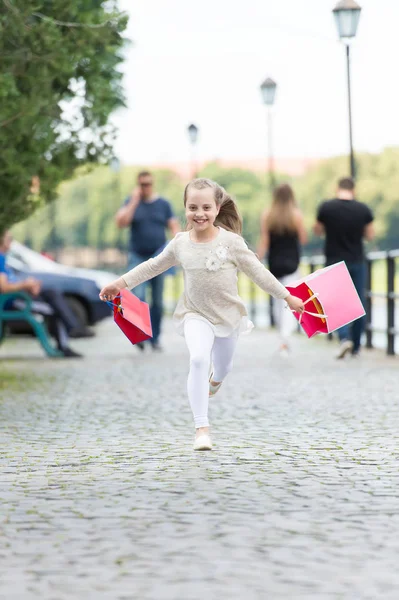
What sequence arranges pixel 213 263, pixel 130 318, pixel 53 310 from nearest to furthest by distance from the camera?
pixel 213 263, pixel 130 318, pixel 53 310

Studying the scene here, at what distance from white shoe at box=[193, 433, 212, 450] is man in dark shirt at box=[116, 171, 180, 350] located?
934 centimetres

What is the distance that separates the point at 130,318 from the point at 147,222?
30.1ft

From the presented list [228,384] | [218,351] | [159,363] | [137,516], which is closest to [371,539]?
[137,516]

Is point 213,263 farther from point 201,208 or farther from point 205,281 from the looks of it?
point 201,208

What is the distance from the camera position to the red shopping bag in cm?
789

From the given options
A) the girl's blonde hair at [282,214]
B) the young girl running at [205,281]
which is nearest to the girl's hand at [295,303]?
A: the young girl running at [205,281]

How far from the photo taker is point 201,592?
4.22 m

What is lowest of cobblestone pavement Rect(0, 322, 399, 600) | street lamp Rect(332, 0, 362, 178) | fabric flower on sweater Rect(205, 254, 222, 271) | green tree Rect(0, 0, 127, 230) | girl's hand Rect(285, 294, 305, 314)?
cobblestone pavement Rect(0, 322, 399, 600)

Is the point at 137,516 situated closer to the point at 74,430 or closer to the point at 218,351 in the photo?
the point at 218,351

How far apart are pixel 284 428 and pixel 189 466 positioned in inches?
72.5

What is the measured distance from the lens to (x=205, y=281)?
775 cm

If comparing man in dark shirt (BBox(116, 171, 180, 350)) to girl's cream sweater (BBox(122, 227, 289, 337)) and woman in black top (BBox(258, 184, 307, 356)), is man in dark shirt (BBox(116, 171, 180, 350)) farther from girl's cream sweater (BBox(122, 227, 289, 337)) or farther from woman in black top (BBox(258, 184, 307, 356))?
girl's cream sweater (BBox(122, 227, 289, 337))

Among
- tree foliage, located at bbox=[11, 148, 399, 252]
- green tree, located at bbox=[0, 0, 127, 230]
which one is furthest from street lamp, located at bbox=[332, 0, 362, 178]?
tree foliage, located at bbox=[11, 148, 399, 252]

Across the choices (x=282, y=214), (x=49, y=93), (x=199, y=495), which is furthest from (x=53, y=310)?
(x=199, y=495)
